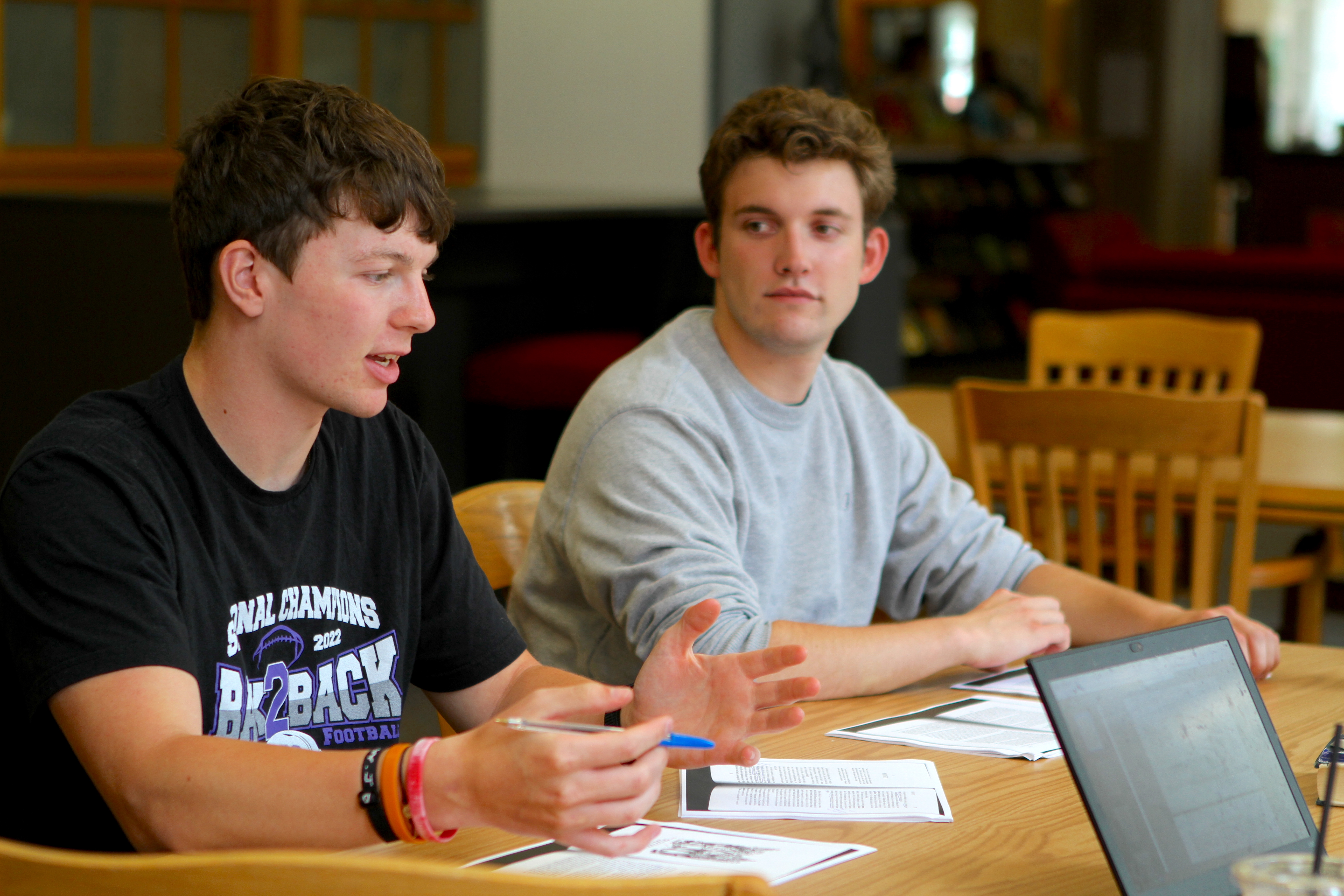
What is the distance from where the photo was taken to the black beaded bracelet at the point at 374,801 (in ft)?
3.38

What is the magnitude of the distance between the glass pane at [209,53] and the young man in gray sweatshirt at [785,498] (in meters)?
3.91

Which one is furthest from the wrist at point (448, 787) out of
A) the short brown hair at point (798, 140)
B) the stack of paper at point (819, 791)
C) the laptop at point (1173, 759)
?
the short brown hair at point (798, 140)

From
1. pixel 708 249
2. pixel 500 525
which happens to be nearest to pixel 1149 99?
pixel 708 249

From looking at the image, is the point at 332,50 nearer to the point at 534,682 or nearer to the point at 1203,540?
the point at 1203,540

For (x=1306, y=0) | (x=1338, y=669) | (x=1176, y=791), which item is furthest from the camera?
(x=1306, y=0)

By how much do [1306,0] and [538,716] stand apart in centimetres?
1523

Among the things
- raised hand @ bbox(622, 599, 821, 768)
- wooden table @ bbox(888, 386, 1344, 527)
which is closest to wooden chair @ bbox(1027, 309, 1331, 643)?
wooden table @ bbox(888, 386, 1344, 527)

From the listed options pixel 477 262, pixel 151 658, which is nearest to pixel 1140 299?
pixel 477 262

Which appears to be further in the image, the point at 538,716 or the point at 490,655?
the point at 490,655

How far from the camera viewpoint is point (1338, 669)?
1719 millimetres

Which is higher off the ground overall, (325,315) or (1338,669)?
(325,315)

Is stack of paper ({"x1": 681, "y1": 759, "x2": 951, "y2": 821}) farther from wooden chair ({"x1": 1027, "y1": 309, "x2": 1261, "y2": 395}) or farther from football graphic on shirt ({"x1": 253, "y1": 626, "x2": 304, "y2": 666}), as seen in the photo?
wooden chair ({"x1": 1027, "y1": 309, "x2": 1261, "y2": 395})

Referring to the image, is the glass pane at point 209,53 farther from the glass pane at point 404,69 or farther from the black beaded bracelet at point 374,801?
the black beaded bracelet at point 374,801

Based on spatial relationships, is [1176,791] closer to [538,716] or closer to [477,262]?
[538,716]
